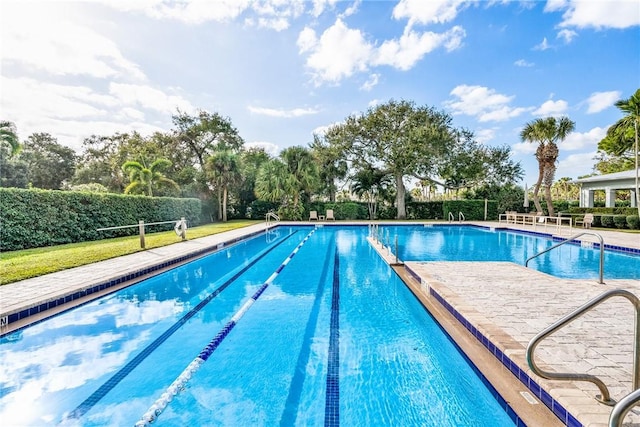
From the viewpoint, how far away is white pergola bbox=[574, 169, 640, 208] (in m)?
18.0

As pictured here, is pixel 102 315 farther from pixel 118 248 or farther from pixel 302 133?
pixel 302 133

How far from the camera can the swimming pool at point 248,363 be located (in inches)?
98.8

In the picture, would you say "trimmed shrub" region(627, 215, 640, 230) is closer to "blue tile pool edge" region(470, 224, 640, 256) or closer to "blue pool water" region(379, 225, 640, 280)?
"blue tile pool edge" region(470, 224, 640, 256)

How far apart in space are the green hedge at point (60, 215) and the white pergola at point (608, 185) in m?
24.7

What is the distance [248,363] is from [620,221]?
760 inches

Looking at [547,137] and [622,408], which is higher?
[547,137]

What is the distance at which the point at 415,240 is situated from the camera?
1296cm

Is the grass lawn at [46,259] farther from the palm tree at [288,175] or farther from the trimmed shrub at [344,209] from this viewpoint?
the trimmed shrub at [344,209]

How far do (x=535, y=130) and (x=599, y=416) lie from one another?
2124 cm

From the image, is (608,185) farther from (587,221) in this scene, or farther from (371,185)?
(371,185)

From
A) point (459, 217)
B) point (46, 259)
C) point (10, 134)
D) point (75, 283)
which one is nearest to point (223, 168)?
point (10, 134)

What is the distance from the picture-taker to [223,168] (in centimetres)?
2161

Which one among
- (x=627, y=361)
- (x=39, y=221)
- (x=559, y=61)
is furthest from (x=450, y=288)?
(x=559, y=61)

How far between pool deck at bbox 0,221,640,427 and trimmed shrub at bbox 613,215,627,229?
524 inches
